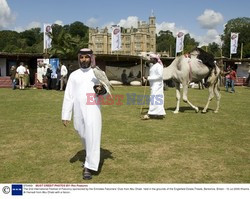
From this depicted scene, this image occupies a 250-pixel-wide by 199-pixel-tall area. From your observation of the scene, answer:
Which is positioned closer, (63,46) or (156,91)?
(156,91)

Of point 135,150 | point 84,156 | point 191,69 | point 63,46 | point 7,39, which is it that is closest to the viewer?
point 84,156

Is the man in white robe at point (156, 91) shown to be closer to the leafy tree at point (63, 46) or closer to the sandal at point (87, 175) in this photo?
the sandal at point (87, 175)

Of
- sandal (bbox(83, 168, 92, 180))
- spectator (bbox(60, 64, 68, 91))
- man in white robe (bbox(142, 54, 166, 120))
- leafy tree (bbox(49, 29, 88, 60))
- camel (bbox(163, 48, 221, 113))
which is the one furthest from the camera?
leafy tree (bbox(49, 29, 88, 60))

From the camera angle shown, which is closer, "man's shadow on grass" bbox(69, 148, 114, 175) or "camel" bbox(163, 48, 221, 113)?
"man's shadow on grass" bbox(69, 148, 114, 175)

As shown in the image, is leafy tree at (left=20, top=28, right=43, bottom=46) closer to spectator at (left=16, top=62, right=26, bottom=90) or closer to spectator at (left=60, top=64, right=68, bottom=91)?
spectator at (left=16, top=62, right=26, bottom=90)

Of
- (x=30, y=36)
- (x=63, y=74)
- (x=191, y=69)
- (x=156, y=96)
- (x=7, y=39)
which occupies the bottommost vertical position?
(x=156, y=96)

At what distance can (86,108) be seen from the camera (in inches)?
177

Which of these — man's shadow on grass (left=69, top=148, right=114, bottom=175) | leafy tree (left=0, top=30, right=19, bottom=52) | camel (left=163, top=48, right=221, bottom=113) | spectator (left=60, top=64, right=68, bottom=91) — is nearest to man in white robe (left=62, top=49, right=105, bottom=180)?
man's shadow on grass (left=69, top=148, right=114, bottom=175)

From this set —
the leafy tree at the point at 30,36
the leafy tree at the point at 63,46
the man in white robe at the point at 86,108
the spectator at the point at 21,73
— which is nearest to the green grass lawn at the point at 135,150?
the man in white robe at the point at 86,108

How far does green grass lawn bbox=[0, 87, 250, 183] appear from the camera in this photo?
4574mm

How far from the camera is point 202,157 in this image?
5547mm

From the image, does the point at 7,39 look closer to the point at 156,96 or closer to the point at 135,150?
the point at 156,96

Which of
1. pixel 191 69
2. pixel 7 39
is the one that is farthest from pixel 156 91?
pixel 7 39

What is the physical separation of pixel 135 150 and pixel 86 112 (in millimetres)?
1845
